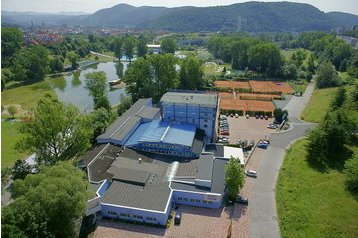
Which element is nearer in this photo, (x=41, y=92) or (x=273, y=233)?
(x=273, y=233)

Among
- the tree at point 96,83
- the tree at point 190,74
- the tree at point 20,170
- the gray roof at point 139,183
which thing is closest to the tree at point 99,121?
the gray roof at point 139,183

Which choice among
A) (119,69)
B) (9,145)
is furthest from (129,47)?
(9,145)

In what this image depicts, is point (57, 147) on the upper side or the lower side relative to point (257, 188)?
upper

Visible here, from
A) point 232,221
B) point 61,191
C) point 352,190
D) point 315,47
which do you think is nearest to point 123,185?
point 61,191

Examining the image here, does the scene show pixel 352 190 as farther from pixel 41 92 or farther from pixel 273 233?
pixel 41 92

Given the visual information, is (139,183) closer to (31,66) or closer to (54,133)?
(54,133)

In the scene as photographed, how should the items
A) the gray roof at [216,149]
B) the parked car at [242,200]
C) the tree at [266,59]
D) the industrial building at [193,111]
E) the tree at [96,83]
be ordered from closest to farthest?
the parked car at [242,200], the gray roof at [216,149], the industrial building at [193,111], the tree at [96,83], the tree at [266,59]

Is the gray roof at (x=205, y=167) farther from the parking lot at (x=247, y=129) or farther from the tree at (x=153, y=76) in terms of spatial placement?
the tree at (x=153, y=76)
